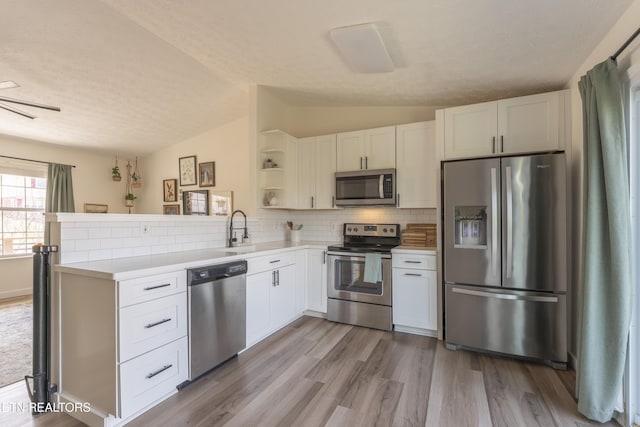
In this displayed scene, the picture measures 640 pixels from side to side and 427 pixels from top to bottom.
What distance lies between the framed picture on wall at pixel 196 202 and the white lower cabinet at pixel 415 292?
3.85m

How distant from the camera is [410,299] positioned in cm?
308

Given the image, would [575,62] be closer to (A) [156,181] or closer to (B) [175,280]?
(B) [175,280]

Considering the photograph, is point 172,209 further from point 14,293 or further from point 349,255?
point 349,255

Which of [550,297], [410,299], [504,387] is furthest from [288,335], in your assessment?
[550,297]

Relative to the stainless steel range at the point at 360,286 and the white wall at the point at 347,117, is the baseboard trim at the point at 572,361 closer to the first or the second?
the stainless steel range at the point at 360,286

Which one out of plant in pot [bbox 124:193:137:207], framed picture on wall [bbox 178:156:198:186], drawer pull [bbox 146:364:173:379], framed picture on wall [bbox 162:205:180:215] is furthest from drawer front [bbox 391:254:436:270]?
plant in pot [bbox 124:193:137:207]

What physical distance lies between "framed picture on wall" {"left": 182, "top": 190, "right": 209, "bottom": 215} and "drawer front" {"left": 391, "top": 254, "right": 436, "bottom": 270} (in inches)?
150

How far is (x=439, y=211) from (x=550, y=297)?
1.13 m

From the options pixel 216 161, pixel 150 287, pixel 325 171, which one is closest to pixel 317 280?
pixel 325 171

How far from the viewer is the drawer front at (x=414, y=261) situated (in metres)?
2.99

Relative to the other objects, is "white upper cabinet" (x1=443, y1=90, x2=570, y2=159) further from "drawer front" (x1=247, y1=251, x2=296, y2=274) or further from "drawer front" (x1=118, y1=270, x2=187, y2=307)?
"drawer front" (x1=118, y1=270, x2=187, y2=307)

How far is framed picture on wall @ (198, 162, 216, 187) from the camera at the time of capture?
18.1ft

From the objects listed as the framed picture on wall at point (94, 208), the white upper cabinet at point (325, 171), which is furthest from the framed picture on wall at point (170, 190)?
the white upper cabinet at point (325, 171)

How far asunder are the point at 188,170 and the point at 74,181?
2060mm
